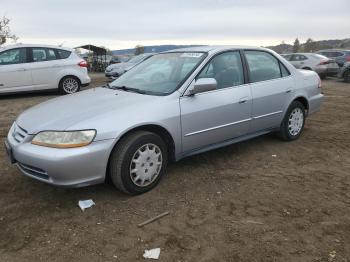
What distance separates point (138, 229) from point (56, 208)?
3.15 feet

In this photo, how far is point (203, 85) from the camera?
4.20m

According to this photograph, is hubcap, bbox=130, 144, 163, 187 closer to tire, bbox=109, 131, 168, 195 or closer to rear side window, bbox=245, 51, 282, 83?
tire, bbox=109, 131, 168, 195

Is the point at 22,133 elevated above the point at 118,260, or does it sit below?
above

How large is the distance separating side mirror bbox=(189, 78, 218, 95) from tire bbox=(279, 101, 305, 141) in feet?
6.28

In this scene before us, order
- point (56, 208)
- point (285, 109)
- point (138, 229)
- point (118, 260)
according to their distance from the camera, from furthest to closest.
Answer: point (285, 109) → point (56, 208) → point (138, 229) → point (118, 260)

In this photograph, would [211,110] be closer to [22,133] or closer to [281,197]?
[281,197]

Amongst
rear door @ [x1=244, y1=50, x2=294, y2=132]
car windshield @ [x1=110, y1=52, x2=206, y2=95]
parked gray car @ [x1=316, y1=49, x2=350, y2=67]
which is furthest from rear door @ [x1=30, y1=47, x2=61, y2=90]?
parked gray car @ [x1=316, y1=49, x2=350, y2=67]

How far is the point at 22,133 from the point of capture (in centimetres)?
384

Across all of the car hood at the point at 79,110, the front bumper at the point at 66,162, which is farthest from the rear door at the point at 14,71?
the front bumper at the point at 66,162

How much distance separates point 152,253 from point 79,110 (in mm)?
1764

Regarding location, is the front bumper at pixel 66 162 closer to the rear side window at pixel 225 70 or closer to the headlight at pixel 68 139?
the headlight at pixel 68 139

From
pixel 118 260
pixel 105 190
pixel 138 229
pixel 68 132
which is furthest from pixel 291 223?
pixel 68 132

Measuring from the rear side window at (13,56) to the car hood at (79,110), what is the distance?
275 inches

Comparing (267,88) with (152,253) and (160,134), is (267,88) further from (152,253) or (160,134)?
(152,253)
